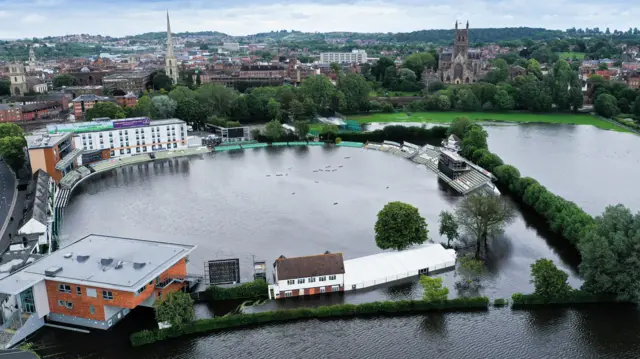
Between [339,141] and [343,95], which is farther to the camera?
[343,95]

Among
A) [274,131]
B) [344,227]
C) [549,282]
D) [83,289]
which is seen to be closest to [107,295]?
[83,289]

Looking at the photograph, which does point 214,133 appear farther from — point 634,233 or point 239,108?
point 634,233

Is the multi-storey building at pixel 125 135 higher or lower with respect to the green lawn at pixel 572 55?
lower

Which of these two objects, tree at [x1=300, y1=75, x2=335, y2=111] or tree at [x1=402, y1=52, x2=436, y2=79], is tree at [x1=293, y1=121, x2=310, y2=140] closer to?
tree at [x1=300, y1=75, x2=335, y2=111]

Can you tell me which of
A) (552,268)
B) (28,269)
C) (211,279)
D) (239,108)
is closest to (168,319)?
(211,279)

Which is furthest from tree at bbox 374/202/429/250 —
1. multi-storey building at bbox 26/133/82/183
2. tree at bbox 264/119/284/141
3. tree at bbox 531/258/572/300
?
tree at bbox 264/119/284/141

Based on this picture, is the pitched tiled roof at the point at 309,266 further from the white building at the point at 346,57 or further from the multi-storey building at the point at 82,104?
the white building at the point at 346,57

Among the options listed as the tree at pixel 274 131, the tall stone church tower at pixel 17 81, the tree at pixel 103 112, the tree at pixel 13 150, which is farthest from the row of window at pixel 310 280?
the tall stone church tower at pixel 17 81
